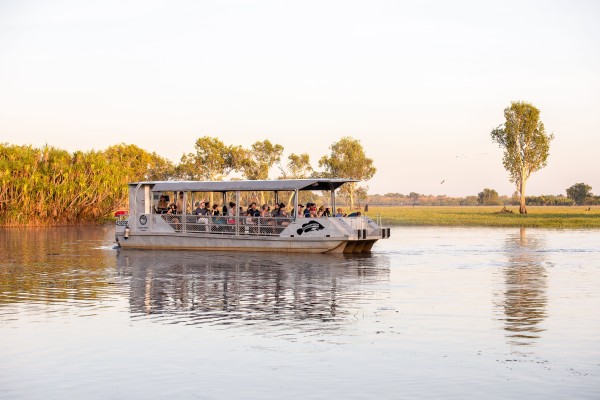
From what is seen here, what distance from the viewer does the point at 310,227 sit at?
3503 centimetres

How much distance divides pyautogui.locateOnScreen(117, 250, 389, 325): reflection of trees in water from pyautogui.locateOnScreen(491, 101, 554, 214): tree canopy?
6833 cm

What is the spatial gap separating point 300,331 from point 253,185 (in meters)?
20.6

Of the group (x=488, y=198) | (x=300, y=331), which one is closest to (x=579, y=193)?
(x=488, y=198)

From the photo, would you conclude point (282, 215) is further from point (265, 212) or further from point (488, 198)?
point (488, 198)

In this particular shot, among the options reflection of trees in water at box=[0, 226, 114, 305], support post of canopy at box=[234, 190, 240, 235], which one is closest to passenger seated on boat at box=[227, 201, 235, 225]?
support post of canopy at box=[234, 190, 240, 235]

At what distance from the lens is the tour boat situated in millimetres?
34906

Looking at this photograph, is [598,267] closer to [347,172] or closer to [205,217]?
[205,217]

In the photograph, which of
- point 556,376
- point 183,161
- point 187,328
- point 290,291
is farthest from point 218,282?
point 183,161

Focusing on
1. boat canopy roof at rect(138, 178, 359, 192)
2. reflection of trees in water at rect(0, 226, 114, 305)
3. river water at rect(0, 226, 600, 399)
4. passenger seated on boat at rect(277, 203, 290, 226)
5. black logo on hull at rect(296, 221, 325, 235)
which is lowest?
river water at rect(0, 226, 600, 399)

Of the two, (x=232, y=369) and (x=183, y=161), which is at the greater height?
(x=183, y=161)

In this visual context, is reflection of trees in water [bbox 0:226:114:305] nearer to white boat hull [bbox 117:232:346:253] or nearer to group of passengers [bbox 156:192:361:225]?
white boat hull [bbox 117:232:346:253]

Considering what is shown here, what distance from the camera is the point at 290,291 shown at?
2209 centimetres

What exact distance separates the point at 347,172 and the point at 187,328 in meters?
99.6

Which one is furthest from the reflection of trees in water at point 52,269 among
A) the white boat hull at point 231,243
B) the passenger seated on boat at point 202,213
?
the passenger seated on boat at point 202,213
